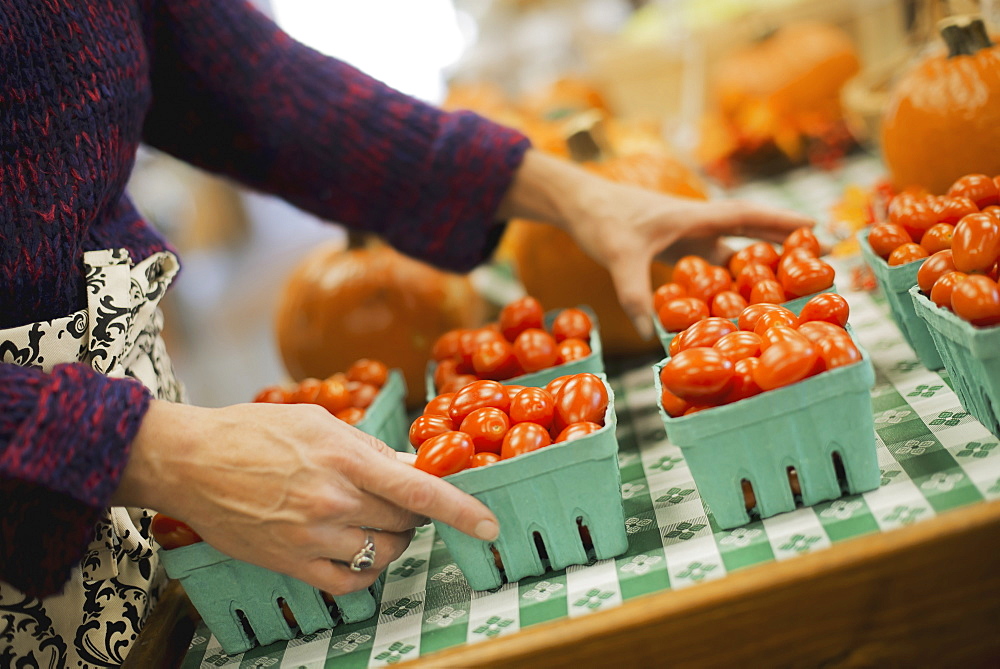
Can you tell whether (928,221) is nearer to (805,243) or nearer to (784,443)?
(805,243)

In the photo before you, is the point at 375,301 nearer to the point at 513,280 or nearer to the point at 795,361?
the point at 513,280

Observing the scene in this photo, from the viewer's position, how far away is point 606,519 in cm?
96

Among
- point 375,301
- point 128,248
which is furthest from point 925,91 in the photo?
point 128,248

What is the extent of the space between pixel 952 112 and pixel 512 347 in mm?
888

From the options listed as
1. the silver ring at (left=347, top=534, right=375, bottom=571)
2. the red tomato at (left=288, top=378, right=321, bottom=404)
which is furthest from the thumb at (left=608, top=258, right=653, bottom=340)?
the silver ring at (left=347, top=534, right=375, bottom=571)

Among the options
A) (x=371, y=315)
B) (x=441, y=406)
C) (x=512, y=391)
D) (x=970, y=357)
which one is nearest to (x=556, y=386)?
(x=512, y=391)

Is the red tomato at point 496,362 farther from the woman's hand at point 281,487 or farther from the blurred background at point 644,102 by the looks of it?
the blurred background at point 644,102

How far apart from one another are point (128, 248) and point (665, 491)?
848mm

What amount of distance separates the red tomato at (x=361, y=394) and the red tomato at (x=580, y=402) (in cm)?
41

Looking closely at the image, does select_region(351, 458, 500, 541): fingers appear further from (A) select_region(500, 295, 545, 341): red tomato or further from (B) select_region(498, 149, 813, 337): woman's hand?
(B) select_region(498, 149, 813, 337): woman's hand

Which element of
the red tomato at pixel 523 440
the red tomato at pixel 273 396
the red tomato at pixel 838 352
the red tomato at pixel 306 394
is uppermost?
the red tomato at pixel 838 352

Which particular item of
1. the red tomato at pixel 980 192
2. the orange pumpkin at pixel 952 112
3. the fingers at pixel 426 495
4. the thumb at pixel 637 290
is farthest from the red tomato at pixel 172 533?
the orange pumpkin at pixel 952 112

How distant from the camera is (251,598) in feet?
3.36

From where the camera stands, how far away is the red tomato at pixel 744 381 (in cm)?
92
